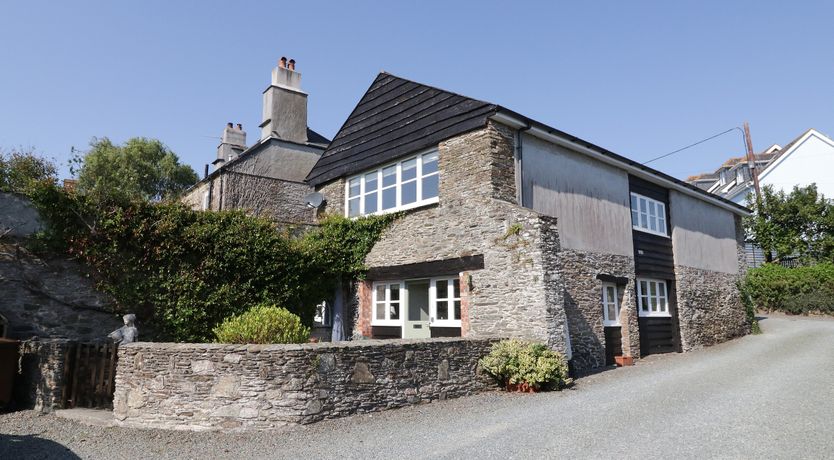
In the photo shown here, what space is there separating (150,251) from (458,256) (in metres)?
7.07

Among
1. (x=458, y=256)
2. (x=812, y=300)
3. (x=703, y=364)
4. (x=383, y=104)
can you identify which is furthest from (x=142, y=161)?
(x=812, y=300)

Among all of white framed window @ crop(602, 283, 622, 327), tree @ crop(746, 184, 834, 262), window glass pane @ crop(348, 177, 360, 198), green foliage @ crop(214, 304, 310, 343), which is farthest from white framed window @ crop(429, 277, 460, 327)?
tree @ crop(746, 184, 834, 262)

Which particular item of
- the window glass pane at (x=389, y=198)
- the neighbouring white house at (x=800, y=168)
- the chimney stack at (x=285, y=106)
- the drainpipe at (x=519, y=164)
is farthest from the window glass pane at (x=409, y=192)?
the neighbouring white house at (x=800, y=168)

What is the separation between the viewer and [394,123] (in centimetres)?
1533

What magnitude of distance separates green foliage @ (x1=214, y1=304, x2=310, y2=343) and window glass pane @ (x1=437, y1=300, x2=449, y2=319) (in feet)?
15.8

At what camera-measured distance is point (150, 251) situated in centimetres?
1151

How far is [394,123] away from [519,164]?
449 cm

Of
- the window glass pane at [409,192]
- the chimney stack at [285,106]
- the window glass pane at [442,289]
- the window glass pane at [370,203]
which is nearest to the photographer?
the window glass pane at [442,289]

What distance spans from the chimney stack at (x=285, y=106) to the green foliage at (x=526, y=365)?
1400 cm

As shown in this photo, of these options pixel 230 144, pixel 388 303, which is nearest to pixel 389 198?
pixel 388 303

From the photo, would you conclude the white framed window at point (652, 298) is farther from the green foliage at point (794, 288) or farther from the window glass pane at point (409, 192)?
the window glass pane at point (409, 192)

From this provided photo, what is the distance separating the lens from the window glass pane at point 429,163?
13830 millimetres

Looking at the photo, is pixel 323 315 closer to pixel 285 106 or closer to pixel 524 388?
pixel 524 388

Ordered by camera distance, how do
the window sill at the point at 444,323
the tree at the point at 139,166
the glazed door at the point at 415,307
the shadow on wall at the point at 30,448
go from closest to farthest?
the shadow on wall at the point at 30,448, the window sill at the point at 444,323, the glazed door at the point at 415,307, the tree at the point at 139,166
